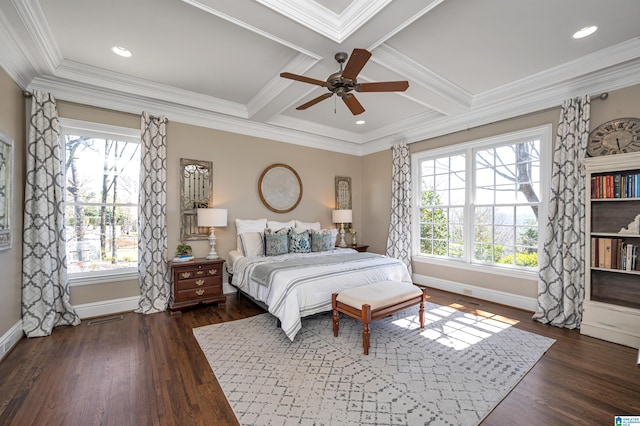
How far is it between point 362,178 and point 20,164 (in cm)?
546

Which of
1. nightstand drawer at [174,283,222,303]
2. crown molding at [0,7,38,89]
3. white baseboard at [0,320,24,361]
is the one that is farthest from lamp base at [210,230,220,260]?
crown molding at [0,7,38,89]

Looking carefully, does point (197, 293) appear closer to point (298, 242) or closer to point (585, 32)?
point (298, 242)

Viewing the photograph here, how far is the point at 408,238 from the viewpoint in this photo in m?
5.37

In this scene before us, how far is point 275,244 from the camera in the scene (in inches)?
173

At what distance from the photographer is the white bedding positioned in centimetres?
298

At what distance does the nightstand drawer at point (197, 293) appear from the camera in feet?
12.5

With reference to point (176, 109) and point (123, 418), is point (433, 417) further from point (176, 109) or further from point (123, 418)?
point (176, 109)

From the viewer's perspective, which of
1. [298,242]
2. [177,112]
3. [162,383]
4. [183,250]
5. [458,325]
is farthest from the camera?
[298,242]

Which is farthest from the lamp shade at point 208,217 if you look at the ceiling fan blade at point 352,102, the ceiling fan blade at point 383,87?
the ceiling fan blade at point 383,87

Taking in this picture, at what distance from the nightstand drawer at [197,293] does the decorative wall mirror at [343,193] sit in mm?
3037

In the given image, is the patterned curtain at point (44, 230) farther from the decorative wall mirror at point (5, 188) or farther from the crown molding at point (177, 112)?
the decorative wall mirror at point (5, 188)

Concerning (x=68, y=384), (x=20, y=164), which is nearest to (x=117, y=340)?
(x=68, y=384)

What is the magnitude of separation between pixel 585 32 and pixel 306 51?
8.74ft

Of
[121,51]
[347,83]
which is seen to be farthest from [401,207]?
[121,51]
